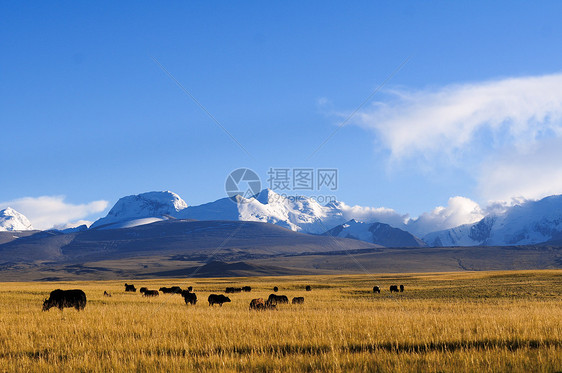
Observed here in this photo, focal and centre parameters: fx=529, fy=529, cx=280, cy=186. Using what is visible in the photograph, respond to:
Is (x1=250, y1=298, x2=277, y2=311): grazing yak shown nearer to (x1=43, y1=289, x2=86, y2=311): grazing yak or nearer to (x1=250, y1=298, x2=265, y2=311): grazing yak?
(x1=250, y1=298, x2=265, y2=311): grazing yak

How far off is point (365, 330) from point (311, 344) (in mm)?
2451

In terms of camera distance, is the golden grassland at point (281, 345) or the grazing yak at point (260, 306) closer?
the golden grassland at point (281, 345)

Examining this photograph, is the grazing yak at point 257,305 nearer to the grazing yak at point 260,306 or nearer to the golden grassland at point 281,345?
the grazing yak at point 260,306

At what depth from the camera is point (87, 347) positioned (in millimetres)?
11867

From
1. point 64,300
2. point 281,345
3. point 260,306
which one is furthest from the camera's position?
point 260,306

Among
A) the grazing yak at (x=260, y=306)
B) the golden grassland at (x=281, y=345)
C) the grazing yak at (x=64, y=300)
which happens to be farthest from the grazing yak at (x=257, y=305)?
the golden grassland at (x=281, y=345)

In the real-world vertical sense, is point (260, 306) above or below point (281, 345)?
below

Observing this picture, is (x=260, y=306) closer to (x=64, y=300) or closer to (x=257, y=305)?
(x=257, y=305)

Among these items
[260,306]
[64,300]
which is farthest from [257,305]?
[64,300]

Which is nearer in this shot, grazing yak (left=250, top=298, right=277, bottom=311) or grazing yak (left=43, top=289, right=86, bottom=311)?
grazing yak (left=43, top=289, right=86, bottom=311)

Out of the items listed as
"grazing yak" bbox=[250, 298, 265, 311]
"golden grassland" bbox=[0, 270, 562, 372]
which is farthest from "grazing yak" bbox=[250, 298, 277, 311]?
"golden grassland" bbox=[0, 270, 562, 372]

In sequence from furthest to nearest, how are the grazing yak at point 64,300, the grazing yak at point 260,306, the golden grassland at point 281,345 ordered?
the grazing yak at point 260,306
the grazing yak at point 64,300
the golden grassland at point 281,345

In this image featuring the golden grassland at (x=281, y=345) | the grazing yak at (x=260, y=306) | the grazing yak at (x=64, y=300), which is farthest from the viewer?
the grazing yak at (x=260, y=306)

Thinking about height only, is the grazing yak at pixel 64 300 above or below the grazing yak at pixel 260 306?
above
